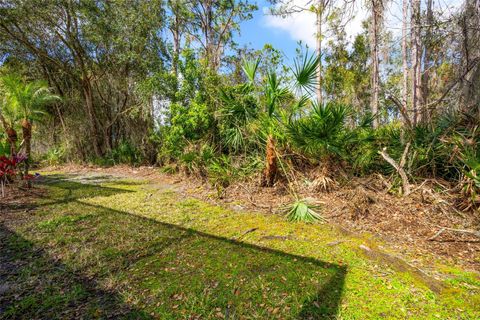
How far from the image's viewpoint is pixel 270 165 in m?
4.71

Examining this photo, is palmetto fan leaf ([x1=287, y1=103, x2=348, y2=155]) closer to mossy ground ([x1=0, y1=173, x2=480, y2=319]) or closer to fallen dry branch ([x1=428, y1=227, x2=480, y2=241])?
mossy ground ([x1=0, y1=173, x2=480, y2=319])

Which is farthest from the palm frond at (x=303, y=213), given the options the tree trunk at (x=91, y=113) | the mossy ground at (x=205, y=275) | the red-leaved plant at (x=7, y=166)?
the tree trunk at (x=91, y=113)

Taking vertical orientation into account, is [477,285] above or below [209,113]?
below

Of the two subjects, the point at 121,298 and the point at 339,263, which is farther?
the point at 339,263

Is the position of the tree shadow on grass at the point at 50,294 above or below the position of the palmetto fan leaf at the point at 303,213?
below

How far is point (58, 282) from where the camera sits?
2.03m

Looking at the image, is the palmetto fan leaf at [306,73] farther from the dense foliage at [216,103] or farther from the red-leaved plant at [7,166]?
the red-leaved plant at [7,166]

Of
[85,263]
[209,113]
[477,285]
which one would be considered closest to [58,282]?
[85,263]

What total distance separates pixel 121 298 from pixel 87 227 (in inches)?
75.0

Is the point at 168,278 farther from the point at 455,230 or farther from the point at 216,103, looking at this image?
the point at 216,103

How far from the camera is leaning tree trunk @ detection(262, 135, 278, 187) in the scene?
4535 mm

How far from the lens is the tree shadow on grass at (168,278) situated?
1.68m

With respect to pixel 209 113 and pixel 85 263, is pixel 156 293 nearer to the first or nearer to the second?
pixel 85 263

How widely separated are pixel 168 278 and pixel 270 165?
9.98ft
